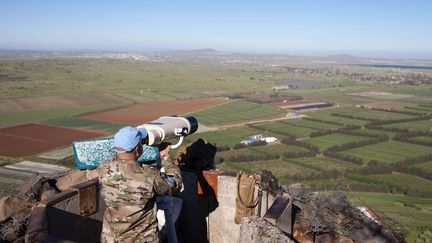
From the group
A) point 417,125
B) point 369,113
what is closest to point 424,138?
point 417,125

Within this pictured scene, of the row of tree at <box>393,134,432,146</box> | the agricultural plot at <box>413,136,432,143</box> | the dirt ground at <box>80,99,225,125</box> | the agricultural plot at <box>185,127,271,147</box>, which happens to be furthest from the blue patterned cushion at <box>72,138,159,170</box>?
the agricultural plot at <box>413,136,432,143</box>

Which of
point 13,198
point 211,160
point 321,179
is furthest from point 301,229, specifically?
point 321,179

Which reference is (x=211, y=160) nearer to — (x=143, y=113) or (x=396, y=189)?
(x=396, y=189)

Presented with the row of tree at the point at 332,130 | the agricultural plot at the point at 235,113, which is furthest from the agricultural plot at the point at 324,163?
the agricultural plot at the point at 235,113

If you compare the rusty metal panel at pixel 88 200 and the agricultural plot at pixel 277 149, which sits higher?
the rusty metal panel at pixel 88 200

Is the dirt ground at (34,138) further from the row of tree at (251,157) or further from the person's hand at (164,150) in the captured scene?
the person's hand at (164,150)

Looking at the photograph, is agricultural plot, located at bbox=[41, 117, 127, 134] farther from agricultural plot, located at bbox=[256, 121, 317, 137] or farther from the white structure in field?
agricultural plot, located at bbox=[256, 121, 317, 137]
